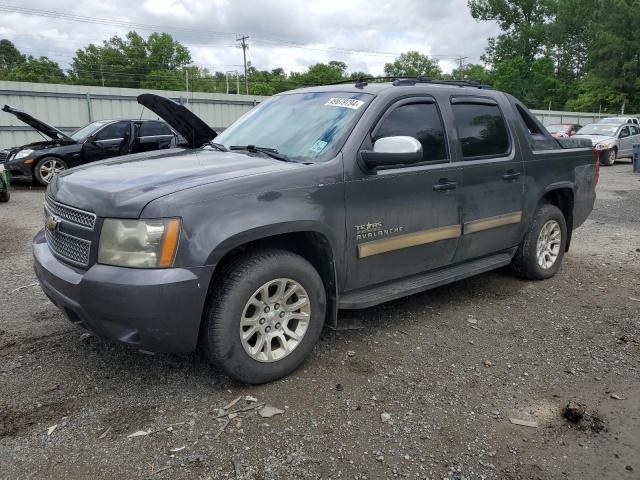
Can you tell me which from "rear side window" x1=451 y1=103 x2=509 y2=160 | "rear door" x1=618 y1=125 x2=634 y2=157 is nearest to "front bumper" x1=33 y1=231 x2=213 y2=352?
"rear side window" x1=451 y1=103 x2=509 y2=160

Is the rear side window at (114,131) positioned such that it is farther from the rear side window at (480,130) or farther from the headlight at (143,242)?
the headlight at (143,242)

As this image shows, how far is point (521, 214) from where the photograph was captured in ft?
15.9

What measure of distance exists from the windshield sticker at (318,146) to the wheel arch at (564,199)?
2.70 meters

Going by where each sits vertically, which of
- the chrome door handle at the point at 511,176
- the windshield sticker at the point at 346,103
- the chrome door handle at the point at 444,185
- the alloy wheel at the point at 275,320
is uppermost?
the windshield sticker at the point at 346,103

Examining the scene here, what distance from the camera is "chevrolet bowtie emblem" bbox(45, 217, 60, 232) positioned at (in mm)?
3207

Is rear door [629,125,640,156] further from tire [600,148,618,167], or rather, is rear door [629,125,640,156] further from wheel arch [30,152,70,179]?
wheel arch [30,152,70,179]

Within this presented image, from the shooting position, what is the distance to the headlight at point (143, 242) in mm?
2756

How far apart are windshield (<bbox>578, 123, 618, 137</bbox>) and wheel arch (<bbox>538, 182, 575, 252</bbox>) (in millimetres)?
16752

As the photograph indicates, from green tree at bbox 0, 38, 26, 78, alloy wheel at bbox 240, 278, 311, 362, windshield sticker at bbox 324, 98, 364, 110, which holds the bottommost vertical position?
alloy wheel at bbox 240, 278, 311, 362

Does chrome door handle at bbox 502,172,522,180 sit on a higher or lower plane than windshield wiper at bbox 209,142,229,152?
lower

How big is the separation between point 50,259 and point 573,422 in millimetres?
3238

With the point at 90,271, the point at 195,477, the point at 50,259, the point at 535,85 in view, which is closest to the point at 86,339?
the point at 50,259

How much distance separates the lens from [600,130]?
808 inches

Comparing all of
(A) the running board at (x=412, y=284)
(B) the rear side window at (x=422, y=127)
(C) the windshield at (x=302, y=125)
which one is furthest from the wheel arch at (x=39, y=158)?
(A) the running board at (x=412, y=284)
